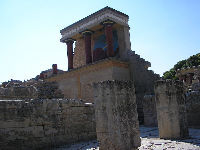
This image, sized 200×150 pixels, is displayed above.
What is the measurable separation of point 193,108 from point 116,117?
4.86m

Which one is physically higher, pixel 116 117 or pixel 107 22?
pixel 107 22

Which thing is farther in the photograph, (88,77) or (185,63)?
(185,63)

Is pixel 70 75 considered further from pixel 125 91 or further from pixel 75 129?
pixel 125 91

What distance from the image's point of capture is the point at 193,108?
8.16m

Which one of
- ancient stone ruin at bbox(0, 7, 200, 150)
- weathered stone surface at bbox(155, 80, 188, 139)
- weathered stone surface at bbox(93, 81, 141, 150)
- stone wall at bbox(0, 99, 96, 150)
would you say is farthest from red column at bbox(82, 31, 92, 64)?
weathered stone surface at bbox(93, 81, 141, 150)

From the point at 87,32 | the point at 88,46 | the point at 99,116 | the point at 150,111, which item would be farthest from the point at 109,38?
the point at 99,116

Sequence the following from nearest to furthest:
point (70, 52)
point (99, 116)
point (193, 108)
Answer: point (99, 116)
point (193, 108)
point (70, 52)

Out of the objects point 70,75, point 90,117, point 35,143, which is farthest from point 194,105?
point 70,75

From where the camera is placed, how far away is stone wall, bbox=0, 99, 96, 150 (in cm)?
504

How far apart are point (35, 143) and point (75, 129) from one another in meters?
1.36

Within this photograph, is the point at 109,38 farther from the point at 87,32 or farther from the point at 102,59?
the point at 87,32

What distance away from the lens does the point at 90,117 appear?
701 cm

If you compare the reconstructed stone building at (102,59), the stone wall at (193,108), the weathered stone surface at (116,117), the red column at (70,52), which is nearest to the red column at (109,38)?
the reconstructed stone building at (102,59)

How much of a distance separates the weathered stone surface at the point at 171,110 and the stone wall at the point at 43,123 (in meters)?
2.20
